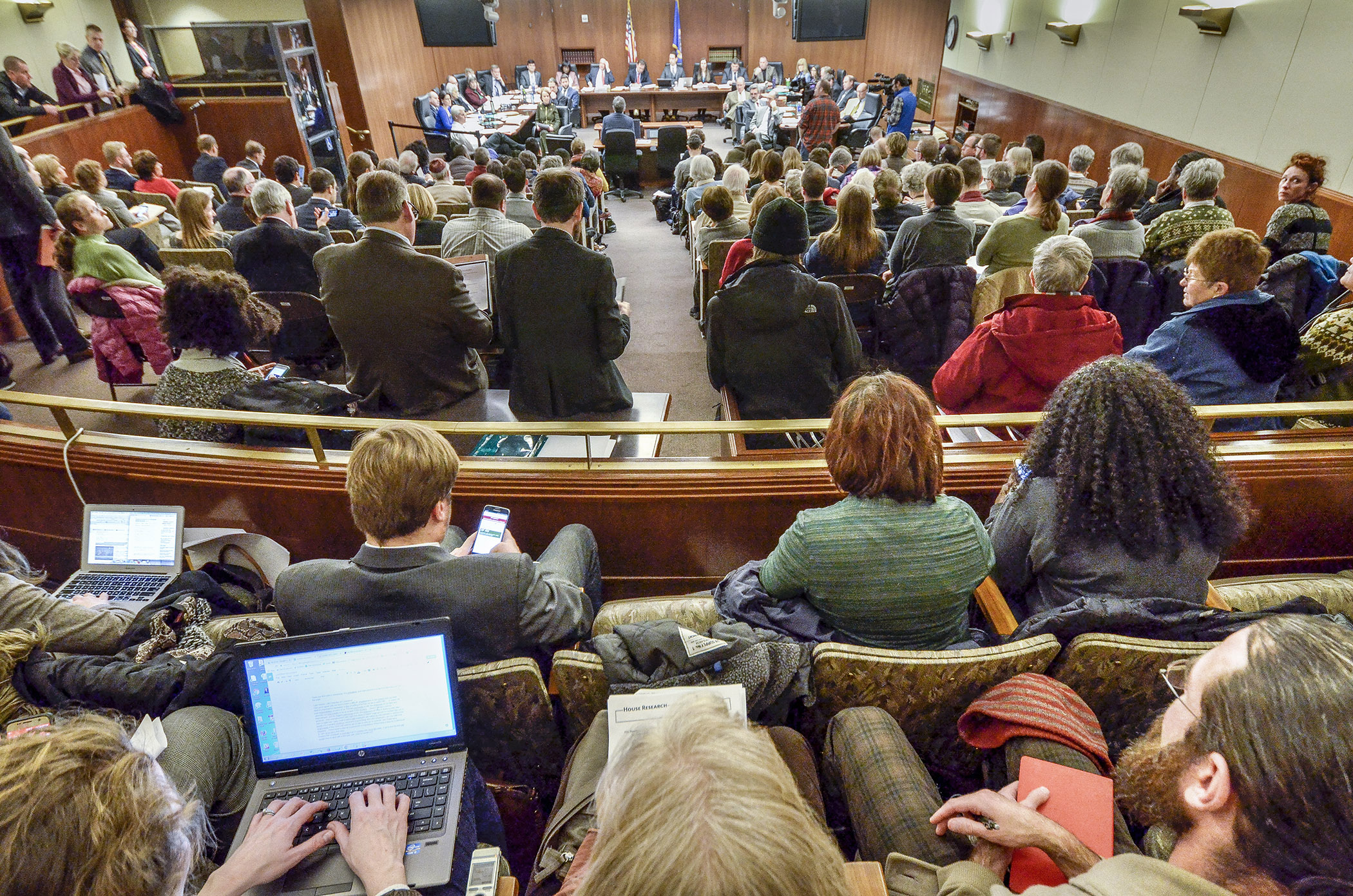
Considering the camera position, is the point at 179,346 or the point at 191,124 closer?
the point at 179,346

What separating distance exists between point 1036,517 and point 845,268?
2139 mm

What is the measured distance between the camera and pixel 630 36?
13547 mm

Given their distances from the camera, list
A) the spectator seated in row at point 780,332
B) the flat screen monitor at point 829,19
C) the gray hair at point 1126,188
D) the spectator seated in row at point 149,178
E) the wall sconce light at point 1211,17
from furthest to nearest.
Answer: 1. the flat screen monitor at point 829,19
2. the wall sconce light at point 1211,17
3. the spectator seated in row at point 149,178
4. the gray hair at point 1126,188
5. the spectator seated in row at point 780,332

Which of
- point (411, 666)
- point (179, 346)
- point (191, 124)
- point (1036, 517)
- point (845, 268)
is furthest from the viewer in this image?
point (191, 124)

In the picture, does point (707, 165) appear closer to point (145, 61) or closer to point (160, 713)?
point (160, 713)

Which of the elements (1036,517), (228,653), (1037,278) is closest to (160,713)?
(228,653)

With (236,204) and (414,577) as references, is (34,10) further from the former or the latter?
(414,577)

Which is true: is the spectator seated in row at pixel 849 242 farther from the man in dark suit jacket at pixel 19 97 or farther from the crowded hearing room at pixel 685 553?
the man in dark suit jacket at pixel 19 97

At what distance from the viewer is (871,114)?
397 inches

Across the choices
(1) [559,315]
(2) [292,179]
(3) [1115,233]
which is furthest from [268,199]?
(3) [1115,233]

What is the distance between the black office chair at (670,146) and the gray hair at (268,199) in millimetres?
6197

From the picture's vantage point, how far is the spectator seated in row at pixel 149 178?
5.37 meters

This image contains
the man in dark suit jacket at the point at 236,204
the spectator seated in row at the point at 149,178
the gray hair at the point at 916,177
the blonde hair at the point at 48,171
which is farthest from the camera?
the spectator seated in row at the point at 149,178

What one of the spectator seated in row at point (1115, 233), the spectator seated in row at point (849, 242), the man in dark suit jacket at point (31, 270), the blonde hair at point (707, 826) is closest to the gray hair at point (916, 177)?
the spectator seated in row at point (1115, 233)
